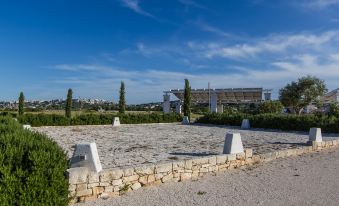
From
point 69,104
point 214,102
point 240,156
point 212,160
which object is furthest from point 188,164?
point 214,102

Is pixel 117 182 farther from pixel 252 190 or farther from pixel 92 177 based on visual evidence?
pixel 252 190

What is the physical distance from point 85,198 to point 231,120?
19870 mm

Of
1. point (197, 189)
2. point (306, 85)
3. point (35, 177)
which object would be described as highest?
point (306, 85)

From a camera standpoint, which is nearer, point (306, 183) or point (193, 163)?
point (306, 183)

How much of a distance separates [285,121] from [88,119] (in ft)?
44.0

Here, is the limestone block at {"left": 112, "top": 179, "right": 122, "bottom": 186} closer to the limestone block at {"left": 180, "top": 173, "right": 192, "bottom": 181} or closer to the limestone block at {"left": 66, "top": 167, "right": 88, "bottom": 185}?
the limestone block at {"left": 66, "top": 167, "right": 88, "bottom": 185}

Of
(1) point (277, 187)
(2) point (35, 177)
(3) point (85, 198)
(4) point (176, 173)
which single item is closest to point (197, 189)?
(4) point (176, 173)

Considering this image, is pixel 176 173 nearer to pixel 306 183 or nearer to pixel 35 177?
pixel 306 183

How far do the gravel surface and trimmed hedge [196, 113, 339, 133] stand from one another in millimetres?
9770

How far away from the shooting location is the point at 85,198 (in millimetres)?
5941

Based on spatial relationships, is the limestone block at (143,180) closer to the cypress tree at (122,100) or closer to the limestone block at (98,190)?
the limestone block at (98,190)

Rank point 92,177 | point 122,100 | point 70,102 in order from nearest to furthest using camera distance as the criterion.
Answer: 1. point 92,177
2. point 70,102
3. point 122,100

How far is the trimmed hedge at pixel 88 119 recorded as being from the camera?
903 inches

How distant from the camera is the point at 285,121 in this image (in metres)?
20.5
